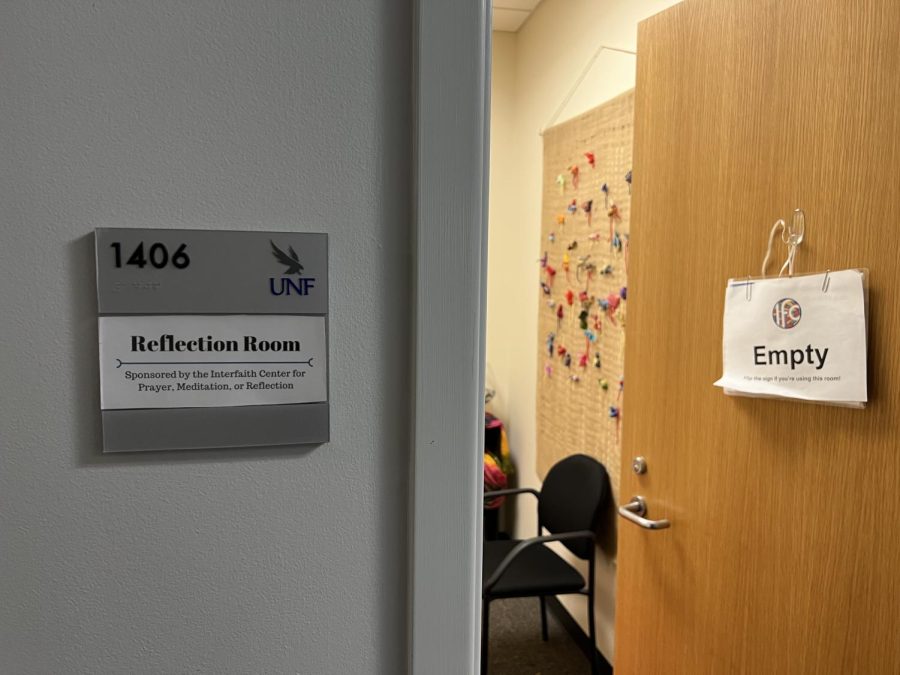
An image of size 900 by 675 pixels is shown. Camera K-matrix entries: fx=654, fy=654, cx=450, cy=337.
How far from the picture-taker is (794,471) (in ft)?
3.81

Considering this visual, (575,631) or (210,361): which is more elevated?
(210,361)

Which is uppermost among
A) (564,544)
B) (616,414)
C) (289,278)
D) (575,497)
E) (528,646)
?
(289,278)

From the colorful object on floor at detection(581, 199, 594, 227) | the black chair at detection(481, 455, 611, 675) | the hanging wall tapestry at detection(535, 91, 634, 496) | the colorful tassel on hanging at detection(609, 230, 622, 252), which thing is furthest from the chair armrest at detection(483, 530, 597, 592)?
the colorful object on floor at detection(581, 199, 594, 227)

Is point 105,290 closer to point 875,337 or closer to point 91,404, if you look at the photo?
point 91,404

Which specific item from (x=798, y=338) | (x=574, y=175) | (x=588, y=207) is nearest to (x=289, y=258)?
(x=798, y=338)

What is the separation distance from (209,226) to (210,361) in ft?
0.41

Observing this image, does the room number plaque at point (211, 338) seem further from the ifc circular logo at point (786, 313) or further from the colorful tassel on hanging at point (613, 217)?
the colorful tassel on hanging at point (613, 217)

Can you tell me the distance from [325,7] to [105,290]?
1.09 feet

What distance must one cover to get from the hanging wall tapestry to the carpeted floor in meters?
0.61

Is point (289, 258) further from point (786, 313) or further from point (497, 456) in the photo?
point (497, 456)

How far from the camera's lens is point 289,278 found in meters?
0.63

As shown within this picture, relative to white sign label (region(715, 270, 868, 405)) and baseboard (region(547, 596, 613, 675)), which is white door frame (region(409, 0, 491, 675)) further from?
baseboard (region(547, 596, 613, 675))

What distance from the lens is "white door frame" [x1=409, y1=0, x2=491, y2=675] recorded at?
0.64 metres

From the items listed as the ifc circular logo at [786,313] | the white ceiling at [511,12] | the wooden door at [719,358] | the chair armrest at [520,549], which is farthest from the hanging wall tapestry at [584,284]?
the ifc circular logo at [786,313]
